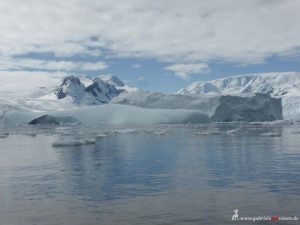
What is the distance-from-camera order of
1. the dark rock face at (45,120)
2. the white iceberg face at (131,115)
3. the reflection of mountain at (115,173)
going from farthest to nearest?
the dark rock face at (45,120)
the white iceberg face at (131,115)
the reflection of mountain at (115,173)

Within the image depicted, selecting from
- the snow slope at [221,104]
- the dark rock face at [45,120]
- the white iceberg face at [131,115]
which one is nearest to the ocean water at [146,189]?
the white iceberg face at [131,115]

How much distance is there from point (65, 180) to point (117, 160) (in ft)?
18.8

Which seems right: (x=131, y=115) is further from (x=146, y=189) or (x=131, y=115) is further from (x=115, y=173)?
(x=146, y=189)

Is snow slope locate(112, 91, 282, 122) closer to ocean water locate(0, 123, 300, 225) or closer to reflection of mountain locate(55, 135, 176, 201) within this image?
reflection of mountain locate(55, 135, 176, 201)

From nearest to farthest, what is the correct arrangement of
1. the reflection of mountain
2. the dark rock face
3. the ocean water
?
the ocean water → the reflection of mountain → the dark rock face

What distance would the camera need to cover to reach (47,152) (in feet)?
77.7

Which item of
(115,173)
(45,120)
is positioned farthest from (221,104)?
(115,173)

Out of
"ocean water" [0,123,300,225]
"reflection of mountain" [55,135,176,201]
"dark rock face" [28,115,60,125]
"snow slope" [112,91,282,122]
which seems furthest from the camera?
"snow slope" [112,91,282,122]

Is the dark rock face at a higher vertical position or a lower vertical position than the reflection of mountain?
higher

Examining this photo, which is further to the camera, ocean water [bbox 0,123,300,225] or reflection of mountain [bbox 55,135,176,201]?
→ reflection of mountain [bbox 55,135,176,201]

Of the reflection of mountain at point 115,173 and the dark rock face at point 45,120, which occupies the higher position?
the dark rock face at point 45,120

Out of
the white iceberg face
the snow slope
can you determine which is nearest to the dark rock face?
the white iceberg face

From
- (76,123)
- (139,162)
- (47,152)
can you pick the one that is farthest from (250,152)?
(76,123)

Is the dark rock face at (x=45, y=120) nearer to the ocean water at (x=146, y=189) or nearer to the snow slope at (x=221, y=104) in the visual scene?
the snow slope at (x=221, y=104)
